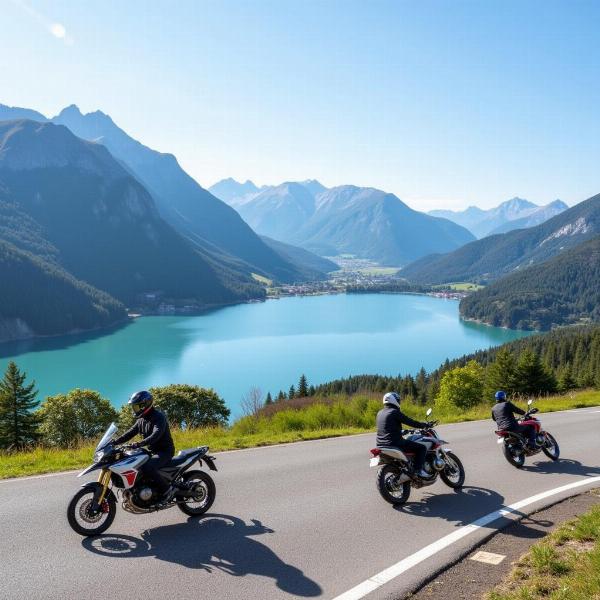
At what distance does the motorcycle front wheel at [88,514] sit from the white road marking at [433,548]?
12.3 feet

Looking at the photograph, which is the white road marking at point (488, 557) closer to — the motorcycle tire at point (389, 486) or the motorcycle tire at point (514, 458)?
the motorcycle tire at point (389, 486)

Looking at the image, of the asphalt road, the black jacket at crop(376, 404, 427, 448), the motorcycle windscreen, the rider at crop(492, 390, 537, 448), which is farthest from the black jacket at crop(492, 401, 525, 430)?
the motorcycle windscreen

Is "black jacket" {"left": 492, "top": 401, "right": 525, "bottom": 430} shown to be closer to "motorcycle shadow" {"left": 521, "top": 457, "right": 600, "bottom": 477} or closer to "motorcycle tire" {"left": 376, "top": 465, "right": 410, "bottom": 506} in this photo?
"motorcycle shadow" {"left": 521, "top": 457, "right": 600, "bottom": 477}

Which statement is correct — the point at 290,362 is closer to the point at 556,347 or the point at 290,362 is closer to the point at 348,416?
the point at 556,347

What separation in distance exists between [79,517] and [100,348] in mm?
151788

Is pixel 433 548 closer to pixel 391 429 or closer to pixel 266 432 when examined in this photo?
pixel 391 429

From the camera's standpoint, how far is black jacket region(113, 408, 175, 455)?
8.26m

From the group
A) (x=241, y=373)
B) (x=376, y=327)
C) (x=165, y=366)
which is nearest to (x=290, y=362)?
(x=241, y=373)

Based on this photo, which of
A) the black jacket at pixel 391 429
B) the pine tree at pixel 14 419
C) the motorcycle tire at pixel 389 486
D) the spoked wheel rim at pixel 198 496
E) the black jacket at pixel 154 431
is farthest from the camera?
the pine tree at pixel 14 419

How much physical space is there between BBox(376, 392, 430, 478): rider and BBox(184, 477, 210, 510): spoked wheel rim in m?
3.08

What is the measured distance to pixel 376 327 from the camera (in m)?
197

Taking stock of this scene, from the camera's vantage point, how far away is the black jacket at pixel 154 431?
8.26 m

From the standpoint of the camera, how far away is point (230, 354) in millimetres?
137000

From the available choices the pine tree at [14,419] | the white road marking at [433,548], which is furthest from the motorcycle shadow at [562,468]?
the pine tree at [14,419]
